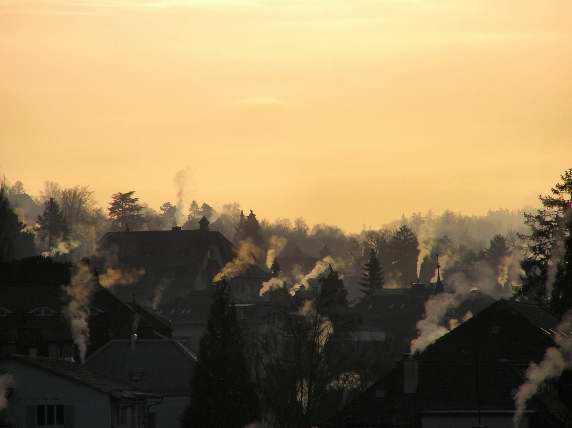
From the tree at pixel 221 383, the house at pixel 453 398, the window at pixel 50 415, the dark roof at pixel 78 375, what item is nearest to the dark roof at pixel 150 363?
the dark roof at pixel 78 375

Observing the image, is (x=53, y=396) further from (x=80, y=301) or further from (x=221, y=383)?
(x=80, y=301)

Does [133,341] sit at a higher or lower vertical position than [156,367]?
higher

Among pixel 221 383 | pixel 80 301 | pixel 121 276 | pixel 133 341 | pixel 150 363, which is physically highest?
pixel 121 276

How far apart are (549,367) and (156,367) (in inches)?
971

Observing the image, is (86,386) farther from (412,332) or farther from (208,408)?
(412,332)

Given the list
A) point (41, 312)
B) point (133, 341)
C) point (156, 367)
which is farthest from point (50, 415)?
point (41, 312)

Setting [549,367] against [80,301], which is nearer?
[549,367]

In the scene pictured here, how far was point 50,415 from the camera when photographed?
8838 centimetres

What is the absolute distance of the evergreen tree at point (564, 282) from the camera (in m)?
99.4

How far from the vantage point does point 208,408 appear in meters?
95.2

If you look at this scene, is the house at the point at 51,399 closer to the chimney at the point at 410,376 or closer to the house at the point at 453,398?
the house at the point at 453,398

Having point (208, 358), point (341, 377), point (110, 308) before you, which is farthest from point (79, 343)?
point (208, 358)

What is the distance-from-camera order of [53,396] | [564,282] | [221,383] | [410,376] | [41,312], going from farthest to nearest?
[41,312] < [564,282] < [221,383] < [410,376] < [53,396]

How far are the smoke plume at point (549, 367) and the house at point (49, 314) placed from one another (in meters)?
31.1
